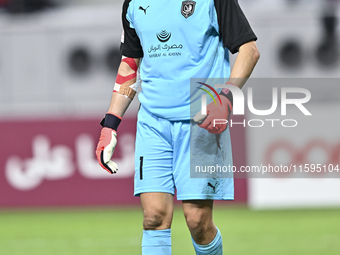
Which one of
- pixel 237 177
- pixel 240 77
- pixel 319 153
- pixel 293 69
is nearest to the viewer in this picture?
pixel 240 77

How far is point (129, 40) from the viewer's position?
158 inches

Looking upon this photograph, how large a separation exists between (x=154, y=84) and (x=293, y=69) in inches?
Answer: 382

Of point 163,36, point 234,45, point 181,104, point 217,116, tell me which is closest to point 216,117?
point 217,116

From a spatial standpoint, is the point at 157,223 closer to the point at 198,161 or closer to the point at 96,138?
the point at 198,161

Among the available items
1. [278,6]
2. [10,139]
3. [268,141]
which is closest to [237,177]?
[268,141]

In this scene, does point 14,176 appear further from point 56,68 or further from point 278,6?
point 278,6

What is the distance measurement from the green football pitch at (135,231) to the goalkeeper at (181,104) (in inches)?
90.9

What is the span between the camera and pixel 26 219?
9.36 metres

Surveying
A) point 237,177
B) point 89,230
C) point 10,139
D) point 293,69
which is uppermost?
point 293,69

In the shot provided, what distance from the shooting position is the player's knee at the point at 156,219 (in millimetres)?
3588

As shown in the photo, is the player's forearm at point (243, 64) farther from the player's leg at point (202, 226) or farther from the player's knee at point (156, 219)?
the player's knee at point (156, 219)

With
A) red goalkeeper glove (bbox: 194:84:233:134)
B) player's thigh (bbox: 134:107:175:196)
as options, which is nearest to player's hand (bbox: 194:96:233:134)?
red goalkeeper glove (bbox: 194:84:233:134)

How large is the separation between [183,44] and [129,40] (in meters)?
0.50

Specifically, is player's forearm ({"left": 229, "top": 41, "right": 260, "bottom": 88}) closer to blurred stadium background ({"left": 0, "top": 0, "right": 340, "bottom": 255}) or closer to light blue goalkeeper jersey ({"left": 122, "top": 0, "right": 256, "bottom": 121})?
light blue goalkeeper jersey ({"left": 122, "top": 0, "right": 256, "bottom": 121})
